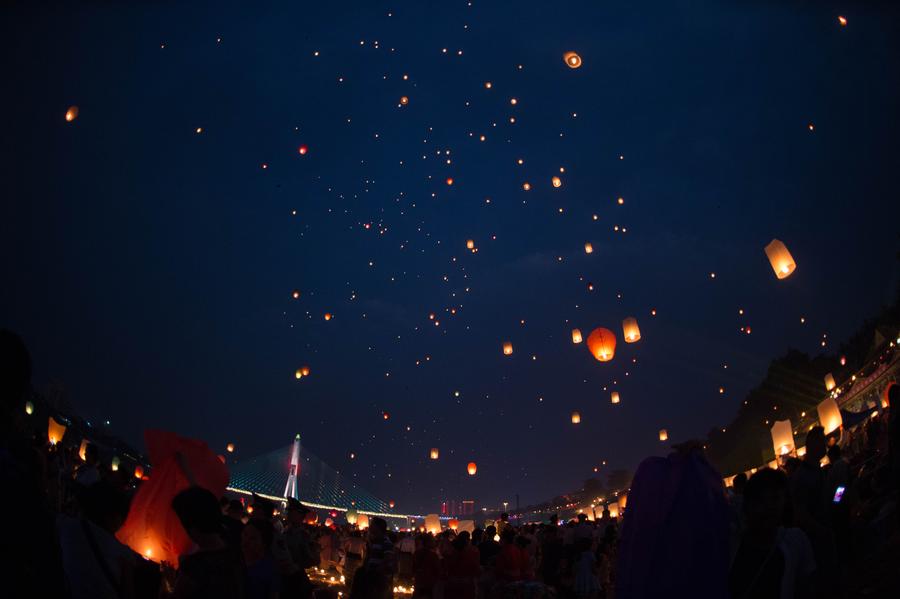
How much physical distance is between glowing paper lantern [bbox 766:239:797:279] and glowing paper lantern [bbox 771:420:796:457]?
250 inches

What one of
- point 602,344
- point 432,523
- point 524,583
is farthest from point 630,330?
point 432,523

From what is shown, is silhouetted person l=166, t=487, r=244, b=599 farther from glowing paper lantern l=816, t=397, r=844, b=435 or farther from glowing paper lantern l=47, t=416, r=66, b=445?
glowing paper lantern l=816, t=397, r=844, b=435

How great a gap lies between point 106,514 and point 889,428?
3462 millimetres

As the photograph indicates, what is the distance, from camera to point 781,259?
9539 millimetres

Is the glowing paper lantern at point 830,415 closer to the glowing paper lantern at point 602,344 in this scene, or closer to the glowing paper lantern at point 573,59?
the glowing paper lantern at point 602,344

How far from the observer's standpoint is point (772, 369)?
4997 cm

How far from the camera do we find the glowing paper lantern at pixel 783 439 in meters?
14.4

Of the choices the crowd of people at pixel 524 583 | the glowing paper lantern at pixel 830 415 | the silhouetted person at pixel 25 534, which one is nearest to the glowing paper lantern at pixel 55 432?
the crowd of people at pixel 524 583

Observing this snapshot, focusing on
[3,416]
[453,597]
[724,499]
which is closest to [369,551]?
[453,597]

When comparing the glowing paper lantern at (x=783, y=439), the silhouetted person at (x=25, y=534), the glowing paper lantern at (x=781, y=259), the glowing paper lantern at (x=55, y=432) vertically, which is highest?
the glowing paper lantern at (x=781, y=259)

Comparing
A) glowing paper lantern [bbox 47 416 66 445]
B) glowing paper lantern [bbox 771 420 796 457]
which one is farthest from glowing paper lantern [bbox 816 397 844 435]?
glowing paper lantern [bbox 47 416 66 445]

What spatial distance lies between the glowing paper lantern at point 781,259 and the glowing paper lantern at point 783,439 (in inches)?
250

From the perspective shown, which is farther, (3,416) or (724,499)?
(724,499)

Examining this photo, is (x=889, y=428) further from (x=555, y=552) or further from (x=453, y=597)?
(x=555, y=552)
